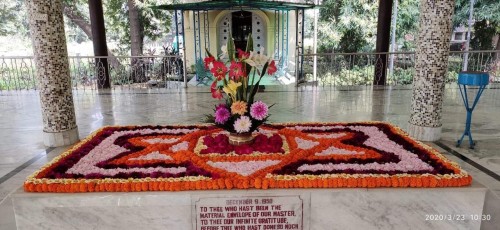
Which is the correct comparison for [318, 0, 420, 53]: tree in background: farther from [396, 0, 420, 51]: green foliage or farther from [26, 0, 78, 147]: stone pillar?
[26, 0, 78, 147]: stone pillar

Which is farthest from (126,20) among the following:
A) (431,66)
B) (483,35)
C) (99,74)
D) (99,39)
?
(483,35)

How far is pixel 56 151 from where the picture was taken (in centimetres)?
434

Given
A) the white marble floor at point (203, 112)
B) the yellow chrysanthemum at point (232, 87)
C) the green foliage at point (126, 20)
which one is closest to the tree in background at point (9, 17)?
the green foliage at point (126, 20)

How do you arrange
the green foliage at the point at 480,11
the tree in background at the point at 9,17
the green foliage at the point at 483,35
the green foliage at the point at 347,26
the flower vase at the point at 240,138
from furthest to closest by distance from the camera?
the tree in background at the point at 9,17 → the green foliage at the point at 347,26 → the green foliage at the point at 483,35 → the green foliage at the point at 480,11 → the flower vase at the point at 240,138

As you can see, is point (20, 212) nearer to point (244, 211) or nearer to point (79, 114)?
point (244, 211)

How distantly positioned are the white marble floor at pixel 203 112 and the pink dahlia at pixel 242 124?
1815mm

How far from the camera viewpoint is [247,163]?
312cm

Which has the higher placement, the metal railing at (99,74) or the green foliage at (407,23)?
the green foliage at (407,23)

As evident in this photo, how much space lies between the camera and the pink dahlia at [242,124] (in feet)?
10.5

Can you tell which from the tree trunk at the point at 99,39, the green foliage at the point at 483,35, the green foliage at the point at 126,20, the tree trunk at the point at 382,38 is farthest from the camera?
the green foliage at the point at 483,35

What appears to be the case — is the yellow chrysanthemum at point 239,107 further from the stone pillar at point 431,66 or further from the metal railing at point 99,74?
the metal railing at point 99,74

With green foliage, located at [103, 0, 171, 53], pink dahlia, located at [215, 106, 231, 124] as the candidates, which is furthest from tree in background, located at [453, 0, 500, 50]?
pink dahlia, located at [215, 106, 231, 124]

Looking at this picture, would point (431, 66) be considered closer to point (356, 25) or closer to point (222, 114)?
point (222, 114)

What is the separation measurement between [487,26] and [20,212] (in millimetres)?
16173
